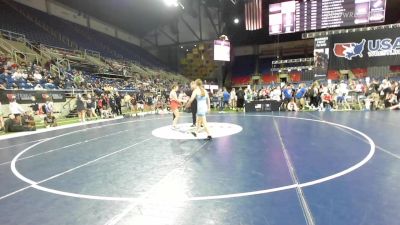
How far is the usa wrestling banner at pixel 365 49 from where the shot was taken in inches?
742

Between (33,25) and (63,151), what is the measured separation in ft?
72.2

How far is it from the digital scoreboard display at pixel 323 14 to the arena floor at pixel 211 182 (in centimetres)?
1359

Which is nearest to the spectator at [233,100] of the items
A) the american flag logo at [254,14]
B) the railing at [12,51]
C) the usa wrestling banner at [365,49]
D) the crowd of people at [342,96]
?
the crowd of people at [342,96]

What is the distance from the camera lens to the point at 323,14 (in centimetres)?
1823

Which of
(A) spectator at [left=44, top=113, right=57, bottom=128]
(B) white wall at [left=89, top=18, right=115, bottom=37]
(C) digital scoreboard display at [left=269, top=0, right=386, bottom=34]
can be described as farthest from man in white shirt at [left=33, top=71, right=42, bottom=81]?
(B) white wall at [left=89, top=18, right=115, bottom=37]

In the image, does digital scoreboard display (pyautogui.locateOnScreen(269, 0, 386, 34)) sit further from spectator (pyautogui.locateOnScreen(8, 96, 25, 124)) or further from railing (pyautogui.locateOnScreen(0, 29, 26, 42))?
railing (pyautogui.locateOnScreen(0, 29, 26, 42))

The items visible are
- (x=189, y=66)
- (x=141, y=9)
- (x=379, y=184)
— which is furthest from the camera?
(x=189, y=66)

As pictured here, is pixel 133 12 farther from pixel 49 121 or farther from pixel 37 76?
pixel 49 121

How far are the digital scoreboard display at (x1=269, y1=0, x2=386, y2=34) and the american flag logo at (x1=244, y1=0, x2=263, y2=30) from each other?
2.48 m

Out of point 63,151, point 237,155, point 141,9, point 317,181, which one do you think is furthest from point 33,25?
point 317,181

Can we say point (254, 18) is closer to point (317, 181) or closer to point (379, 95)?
point (379, 95)

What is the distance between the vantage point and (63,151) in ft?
22.1

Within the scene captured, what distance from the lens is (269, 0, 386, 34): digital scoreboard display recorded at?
17188 mm

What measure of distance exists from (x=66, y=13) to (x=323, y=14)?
25721mm
